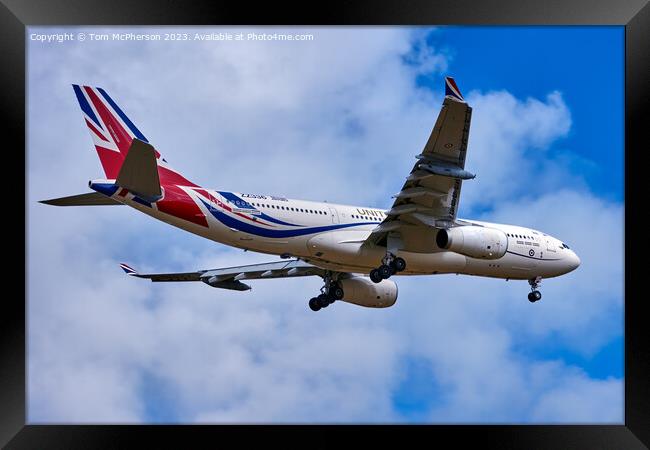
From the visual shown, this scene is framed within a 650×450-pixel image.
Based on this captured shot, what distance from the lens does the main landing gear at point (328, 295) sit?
34.4m

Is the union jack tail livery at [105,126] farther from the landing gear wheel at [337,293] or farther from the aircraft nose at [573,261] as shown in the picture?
the aircraft nose at [573,261]

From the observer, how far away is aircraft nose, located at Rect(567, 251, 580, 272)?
34719mm

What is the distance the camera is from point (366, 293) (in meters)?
34.9

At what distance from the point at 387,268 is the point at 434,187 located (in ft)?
9.84

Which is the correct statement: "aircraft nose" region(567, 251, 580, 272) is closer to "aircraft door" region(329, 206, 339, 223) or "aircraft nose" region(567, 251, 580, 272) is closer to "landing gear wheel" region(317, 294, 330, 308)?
"landing gear wheel" region(317, 294, 330, 308)

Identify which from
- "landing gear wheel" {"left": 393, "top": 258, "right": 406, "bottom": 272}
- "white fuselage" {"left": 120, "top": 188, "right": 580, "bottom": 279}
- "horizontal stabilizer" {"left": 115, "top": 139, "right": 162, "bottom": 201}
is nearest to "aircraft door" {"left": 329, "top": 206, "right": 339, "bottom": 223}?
"white fuselage" {"left": 120, "top": 188, "right": 580, "bottom": 279}

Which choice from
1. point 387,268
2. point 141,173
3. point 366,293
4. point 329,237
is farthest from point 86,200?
point 366,293

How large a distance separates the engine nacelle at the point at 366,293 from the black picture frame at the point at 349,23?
36.9 ft

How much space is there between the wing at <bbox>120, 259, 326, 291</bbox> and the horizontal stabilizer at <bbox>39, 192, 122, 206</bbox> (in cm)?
640

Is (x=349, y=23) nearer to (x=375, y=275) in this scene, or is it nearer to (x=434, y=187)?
(x=434, y=187)

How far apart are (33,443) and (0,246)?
435cm

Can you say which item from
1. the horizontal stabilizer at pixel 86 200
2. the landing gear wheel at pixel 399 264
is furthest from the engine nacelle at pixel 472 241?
the horizontal stabilizer at pixel 86 200

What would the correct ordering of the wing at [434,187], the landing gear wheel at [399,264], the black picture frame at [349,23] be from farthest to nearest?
the landing gear wheel at [399,264]
the wing at [434,187]
the black picture frame at [349,23]

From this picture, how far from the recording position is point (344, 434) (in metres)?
23.6
